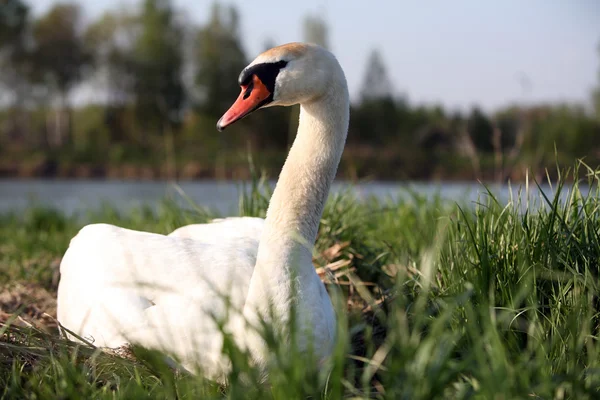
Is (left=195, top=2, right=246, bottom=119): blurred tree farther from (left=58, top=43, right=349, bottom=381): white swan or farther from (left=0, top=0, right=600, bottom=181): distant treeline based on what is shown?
(left=58, top=43, right=349, bottom=381): white swan

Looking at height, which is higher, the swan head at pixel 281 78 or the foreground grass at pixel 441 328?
the swan head at pixel 281 78

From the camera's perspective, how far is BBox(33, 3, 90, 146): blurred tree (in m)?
42.6

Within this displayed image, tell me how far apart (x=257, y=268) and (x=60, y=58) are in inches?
1714

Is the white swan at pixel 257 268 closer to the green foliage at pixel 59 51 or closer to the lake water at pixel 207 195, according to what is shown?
the lake water at pixel 207 195

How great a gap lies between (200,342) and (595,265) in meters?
1.62

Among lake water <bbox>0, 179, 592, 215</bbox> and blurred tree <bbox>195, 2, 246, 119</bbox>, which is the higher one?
blurred tree <bbox>195, 2, 246, 119</bbox>

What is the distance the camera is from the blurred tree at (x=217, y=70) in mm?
45406

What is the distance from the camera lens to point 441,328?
177 centimetres

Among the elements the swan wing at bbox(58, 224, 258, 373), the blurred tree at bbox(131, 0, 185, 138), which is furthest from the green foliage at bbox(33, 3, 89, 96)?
the swan wing at bbox(58, 224, 258, 373)

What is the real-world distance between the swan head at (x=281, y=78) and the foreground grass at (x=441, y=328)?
0.75 m

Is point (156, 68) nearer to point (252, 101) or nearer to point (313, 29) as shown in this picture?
point (313, 29)

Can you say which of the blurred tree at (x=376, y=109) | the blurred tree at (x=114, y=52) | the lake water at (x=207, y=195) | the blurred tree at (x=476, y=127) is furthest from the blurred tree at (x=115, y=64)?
the blurred tree at (x=476, y=127)

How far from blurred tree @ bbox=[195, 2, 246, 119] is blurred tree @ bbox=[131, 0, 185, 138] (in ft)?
5.37

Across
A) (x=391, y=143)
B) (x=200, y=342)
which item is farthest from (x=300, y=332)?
(x=391, y=143)
